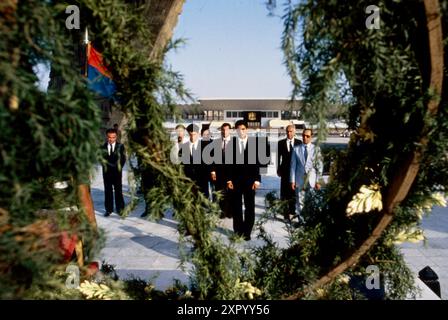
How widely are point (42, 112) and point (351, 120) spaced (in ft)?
4.98

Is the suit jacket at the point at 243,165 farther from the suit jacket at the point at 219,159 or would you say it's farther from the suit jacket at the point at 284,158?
the suit jacket at the point at 284,158

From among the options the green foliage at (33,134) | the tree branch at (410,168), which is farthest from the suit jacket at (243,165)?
the green foliage at (33,134)

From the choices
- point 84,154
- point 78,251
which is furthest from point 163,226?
point 84,154

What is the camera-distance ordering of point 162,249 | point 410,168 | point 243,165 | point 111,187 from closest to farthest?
point 410,168 → point 162,249 → point 243,165 → point 111,187

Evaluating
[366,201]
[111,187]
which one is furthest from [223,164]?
[366,201]

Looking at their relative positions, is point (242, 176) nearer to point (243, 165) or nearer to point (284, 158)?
point (243, 165)

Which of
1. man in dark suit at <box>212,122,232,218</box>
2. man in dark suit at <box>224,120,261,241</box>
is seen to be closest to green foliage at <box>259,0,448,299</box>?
man in dark suit at <box>224,120,261,241</box>

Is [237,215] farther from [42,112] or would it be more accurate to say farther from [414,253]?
[42,112]

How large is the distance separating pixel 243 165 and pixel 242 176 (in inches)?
7.4

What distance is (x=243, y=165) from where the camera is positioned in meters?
5.91

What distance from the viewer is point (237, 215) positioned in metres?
5.81

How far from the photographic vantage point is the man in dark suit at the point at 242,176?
18.9 ft

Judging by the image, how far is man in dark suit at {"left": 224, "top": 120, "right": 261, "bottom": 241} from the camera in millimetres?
5773

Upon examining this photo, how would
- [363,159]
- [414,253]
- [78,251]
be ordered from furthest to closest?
[414,253]
[363,159]
[78,251]
